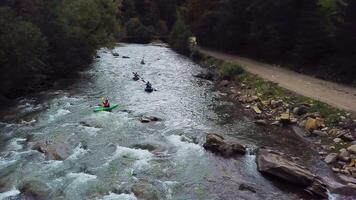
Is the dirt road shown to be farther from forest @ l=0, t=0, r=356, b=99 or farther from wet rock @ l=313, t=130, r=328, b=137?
wet rock @ l=313, t=130, r=328, b=137

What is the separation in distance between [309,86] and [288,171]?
1784 centimetres

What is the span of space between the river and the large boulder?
531mm

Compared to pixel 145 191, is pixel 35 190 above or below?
below

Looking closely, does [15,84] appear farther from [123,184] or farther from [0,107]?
[123,184]

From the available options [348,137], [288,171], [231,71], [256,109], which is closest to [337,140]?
[348,137]

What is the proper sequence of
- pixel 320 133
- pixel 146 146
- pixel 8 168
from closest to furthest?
pixel 8 168
pixel 146 146
pixel 320 133

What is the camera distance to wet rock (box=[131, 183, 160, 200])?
18.9 metres

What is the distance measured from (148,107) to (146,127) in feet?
18.5

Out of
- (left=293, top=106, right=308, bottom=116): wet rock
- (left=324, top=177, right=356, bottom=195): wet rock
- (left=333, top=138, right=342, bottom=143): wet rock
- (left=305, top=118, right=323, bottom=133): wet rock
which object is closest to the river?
(left=305, top=118, right=323, bottom=133): wet rock

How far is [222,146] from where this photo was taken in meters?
24.7

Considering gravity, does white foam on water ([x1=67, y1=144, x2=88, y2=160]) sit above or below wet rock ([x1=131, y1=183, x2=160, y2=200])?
below

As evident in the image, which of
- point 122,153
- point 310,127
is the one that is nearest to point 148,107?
point 122,153

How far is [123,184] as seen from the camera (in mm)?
19953

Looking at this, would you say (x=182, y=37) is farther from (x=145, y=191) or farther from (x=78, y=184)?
(x=145, y=191)
